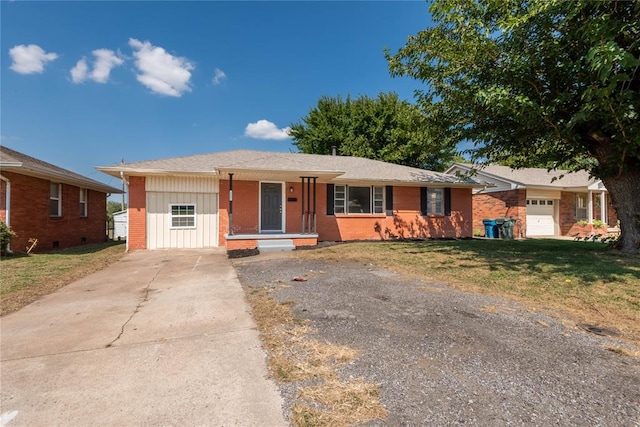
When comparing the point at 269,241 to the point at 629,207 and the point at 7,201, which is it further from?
the point at 629,207

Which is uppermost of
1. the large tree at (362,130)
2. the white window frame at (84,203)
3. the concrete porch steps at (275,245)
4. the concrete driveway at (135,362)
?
the large tree at (362,130)

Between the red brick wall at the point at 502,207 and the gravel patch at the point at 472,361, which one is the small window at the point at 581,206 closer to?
the red brick wall at the point at 502,207

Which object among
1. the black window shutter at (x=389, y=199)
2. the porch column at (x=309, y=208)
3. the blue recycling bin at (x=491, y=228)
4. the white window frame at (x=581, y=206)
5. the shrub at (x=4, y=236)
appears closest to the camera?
the shrub at (x=4, y=236)

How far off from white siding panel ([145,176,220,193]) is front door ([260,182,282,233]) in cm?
176

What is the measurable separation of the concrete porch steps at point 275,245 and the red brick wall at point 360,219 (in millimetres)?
906

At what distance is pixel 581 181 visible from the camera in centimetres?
1908

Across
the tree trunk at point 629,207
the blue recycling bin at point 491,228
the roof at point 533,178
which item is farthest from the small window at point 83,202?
the blue recycling bin at point 491,228

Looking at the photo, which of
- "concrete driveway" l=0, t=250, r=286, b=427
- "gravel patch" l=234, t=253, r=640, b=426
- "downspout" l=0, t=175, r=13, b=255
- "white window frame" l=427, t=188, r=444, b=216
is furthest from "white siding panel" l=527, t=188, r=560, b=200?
"downspout" l=0, t=175, r=13, b=255

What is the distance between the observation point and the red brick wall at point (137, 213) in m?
10.9

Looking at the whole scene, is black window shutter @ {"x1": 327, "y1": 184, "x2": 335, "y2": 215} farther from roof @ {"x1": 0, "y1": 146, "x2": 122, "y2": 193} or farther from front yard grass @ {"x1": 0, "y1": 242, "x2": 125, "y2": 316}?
roof @ {"x1": 0, "y1": 146, "x2": 122, "y2": 193}

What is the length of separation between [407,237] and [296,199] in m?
5.23

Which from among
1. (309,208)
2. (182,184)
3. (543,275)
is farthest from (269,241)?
(543,275)

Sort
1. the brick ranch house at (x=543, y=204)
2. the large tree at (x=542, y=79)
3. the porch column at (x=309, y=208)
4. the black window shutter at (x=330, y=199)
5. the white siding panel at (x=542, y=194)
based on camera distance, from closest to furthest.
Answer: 1. the large tree at (x=542, y=79)
2. the porch column at (x=309, y=208)
3. the black window shutter at (x=330, y=199)
4. the brick ranch house at (x=543, y=204)
5. the white siding panel at (x=542, y=194)

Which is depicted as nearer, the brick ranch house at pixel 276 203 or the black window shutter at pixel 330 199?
the brick ranch house at pixel 276 203
